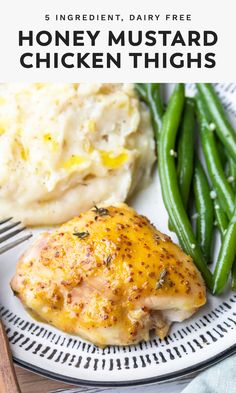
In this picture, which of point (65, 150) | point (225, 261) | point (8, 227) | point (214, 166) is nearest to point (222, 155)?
point (214, 166)

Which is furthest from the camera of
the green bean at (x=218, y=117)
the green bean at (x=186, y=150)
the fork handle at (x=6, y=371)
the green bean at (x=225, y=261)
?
the green bean at (x=218, y=117)

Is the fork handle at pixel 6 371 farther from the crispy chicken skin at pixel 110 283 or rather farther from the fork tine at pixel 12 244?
the fork tine at pixel 12 244

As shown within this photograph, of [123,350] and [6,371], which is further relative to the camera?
[123,350]

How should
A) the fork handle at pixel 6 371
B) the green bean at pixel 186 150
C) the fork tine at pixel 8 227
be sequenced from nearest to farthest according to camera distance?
1. the fork handle at pixel 6 371
2. the fork tine at pixel 8 227
3. the green bean at pixel 186 150

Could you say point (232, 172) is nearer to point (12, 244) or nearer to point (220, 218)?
point (220, 218)

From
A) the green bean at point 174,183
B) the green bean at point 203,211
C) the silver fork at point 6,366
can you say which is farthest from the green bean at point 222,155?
the silver fork at point 6,366

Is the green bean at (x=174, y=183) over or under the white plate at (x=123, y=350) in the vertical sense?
over
